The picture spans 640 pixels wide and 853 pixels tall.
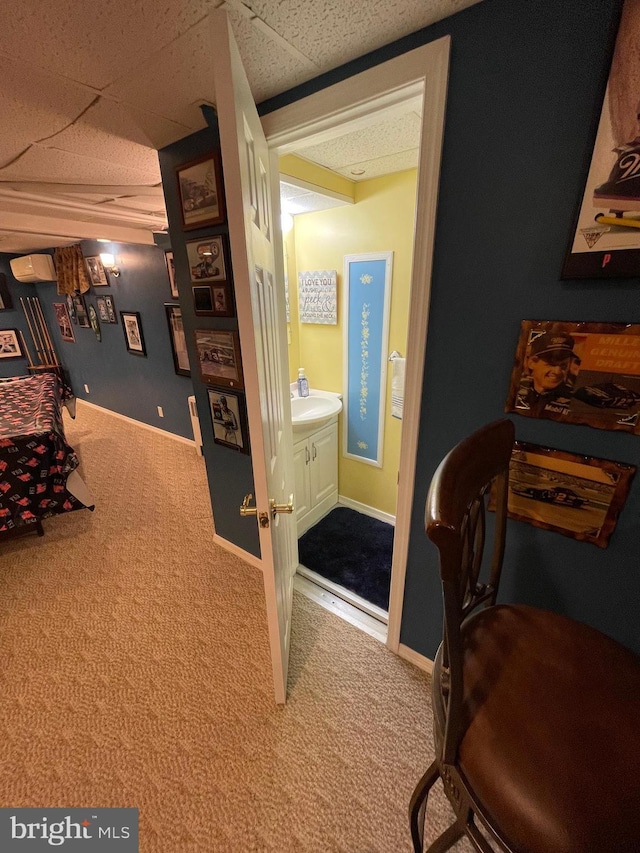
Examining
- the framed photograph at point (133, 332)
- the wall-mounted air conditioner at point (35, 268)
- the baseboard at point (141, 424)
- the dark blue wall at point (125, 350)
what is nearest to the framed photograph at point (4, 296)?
the dark blue wall at point (125, 350)

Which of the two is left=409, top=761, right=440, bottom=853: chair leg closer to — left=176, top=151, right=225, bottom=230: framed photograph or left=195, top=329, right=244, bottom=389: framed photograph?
left=195, top=329, right=244, bottom=389: framed photograph

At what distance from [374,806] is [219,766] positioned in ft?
1.82

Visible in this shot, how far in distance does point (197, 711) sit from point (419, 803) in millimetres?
928

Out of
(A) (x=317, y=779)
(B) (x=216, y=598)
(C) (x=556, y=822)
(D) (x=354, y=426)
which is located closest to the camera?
(C) (x=556, y=822)

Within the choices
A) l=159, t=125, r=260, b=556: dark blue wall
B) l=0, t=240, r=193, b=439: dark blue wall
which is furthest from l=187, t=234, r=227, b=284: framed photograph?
l=0, t=240, r=193, b=439: dark blue wall

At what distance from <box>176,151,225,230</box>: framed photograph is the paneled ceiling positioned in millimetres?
131

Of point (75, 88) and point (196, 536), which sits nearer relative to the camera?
point (75, 88)

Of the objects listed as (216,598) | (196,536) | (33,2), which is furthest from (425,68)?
(196,536)

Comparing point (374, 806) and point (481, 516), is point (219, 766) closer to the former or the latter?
A: point (374, 806)

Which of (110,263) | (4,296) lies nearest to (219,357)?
(110,263)

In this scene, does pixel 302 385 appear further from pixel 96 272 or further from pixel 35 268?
pixel 35 268

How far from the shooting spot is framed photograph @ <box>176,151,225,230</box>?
4.59 feet

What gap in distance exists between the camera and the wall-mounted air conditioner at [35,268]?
4.39 metres

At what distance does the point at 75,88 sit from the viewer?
1057 millimetres
